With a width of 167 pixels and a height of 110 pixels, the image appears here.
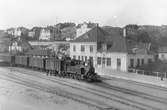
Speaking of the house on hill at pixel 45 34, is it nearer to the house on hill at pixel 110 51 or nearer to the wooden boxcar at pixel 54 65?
the house on hill at pixel 110 51

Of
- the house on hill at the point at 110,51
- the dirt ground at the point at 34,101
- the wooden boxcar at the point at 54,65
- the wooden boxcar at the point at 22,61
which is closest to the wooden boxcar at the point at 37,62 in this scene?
the wooden boxcar at the point at 54,65

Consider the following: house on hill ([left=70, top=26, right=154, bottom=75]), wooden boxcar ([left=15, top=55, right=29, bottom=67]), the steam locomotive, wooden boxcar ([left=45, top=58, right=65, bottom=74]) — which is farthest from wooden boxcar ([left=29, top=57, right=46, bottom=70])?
house on hill ([left=70, top=26, right=154, bottom=75])

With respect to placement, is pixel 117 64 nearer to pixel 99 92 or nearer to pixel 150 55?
pixel 150 55

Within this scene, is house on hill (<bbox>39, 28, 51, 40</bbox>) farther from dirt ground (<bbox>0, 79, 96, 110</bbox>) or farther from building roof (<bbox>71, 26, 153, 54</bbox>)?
dirt ground (<bbox>0, 79, 96, 110</bbox>)

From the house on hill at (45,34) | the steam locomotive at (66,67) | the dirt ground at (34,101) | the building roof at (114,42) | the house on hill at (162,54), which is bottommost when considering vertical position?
the dirt ground at (34,101)

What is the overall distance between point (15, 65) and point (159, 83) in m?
30.9

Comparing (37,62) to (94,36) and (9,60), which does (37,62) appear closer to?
(94,36)

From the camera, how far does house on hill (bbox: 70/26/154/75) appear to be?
39656 mm

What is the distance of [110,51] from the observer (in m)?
41.9

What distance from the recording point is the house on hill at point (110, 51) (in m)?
39.7

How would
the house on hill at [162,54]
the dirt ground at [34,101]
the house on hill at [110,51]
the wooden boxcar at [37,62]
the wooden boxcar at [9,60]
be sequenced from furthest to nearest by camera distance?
1. the house on hill at [162,54]
2. the wooden boxcar at [9,60]
3. the house on hill at [110,51]
4. the wooden boxcar at [37,62]
5. the dirt ground at [34,101]

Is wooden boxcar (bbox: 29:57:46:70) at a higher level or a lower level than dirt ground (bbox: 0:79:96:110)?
higher

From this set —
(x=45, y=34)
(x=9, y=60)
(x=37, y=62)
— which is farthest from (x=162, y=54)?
(x=45, y=34)

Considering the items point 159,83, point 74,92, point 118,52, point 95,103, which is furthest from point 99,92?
point 118,52
